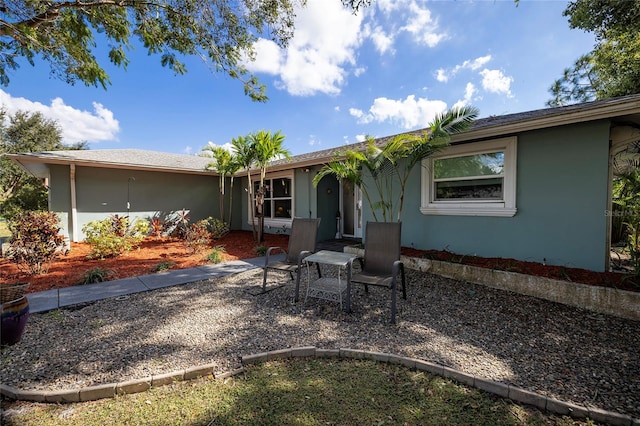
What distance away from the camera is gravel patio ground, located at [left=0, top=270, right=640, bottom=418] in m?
2.39

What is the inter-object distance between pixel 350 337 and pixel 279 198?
8.41 m

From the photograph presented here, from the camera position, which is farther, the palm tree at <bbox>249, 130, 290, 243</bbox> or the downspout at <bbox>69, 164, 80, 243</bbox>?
the downspout at <bbox>69, 164, 80, 243</bbox>

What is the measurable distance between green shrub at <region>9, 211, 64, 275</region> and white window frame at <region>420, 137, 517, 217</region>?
323 inches

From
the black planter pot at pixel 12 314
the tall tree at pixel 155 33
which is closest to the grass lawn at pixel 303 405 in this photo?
the black planter pot at pixel 12 314

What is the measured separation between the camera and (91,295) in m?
4.47

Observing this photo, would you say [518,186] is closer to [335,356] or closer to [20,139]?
[335,356]

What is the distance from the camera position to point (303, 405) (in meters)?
2.03

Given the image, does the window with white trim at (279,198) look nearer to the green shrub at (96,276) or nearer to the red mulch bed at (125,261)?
the red mulch bed at (125,261)

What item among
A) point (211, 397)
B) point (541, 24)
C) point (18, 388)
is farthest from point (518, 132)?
point (18, 388)

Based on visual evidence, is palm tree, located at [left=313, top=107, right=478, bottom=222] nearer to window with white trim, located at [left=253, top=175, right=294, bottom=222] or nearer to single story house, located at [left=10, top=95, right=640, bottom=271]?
single story house, located at [left=10, top=95, right=640, bottom=271]

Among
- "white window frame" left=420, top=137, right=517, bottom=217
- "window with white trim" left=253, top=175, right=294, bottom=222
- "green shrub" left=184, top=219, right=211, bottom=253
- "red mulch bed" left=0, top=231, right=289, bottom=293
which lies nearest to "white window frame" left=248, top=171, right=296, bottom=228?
"window with white trim" left=253, top=175, right=294, bottom=222

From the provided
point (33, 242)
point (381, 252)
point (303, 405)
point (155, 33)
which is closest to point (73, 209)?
point (33, 242)

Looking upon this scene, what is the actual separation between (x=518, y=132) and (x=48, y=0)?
30.6 ft

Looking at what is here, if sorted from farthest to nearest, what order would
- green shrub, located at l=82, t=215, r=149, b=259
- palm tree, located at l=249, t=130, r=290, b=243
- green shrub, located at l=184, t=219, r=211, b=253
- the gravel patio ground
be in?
palm tree, located at l=249, t=130, r=290, b=243 < green shrub, located at l=184, t=219, r=211, b=253 < green shrub, located at l=82, t=215, r=149, b=259 < the gravel patio ground
